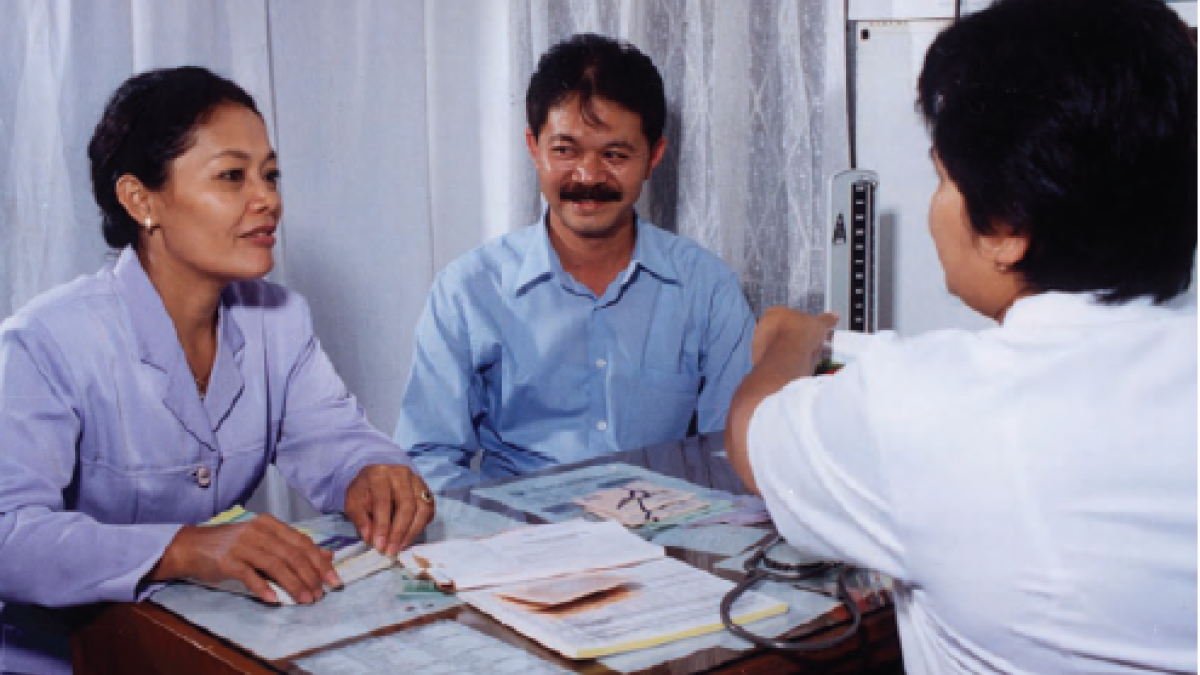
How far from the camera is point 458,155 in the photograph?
107 inches

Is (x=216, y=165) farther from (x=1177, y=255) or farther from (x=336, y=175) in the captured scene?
(x=1177, y=255)

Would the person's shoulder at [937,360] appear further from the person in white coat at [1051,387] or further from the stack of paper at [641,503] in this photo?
the stack of paper at [641,503]

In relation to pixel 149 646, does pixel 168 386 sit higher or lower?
higher

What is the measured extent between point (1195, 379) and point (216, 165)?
4.23 ft

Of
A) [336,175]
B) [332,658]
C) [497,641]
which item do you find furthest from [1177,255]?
[336,175]

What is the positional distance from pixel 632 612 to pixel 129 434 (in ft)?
2.59

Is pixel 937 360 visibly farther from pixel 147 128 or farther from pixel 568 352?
pixel 568 352

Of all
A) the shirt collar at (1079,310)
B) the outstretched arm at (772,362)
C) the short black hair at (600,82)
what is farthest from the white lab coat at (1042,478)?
the short black hair at (600,82)

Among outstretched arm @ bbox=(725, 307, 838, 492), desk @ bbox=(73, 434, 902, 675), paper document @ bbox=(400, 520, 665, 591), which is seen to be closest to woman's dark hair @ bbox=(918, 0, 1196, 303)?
outstretched arm @ bbox=(725, 307, 838, 492)

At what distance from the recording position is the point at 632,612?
1.09 m

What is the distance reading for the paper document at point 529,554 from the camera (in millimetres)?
1185

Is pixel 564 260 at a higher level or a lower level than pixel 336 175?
lower

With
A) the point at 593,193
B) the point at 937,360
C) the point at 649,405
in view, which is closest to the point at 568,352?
the point at 649,405

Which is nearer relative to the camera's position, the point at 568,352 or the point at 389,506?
the point at 389,506
